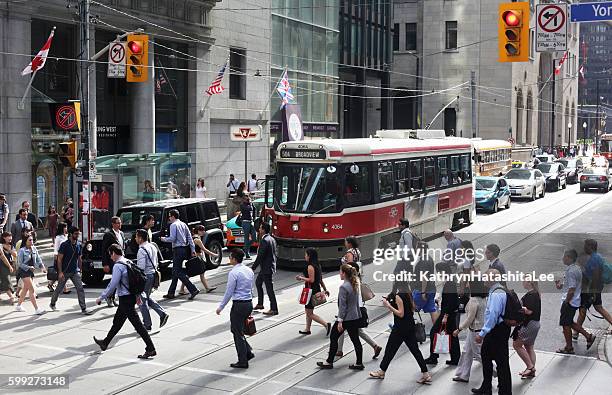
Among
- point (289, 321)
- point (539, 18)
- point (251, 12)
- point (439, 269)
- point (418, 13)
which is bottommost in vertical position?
point (289, 321)

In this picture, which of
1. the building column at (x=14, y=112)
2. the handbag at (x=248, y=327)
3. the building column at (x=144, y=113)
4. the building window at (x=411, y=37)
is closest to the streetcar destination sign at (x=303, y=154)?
the handbag at (x=248, y=327)

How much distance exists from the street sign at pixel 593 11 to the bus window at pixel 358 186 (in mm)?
6345

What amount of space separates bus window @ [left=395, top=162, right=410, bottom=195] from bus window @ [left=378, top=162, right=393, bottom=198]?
0.43 m

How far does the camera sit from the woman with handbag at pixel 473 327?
11.1 meters

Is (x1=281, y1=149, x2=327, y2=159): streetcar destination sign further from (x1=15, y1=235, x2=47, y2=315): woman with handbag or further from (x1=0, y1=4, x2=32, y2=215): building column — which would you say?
(x1=0, y1=4, x2=32, y2=215): building column

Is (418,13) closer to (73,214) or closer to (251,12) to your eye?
(251,12)

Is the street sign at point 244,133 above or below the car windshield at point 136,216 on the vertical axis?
above

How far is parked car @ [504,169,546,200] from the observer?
41406mm

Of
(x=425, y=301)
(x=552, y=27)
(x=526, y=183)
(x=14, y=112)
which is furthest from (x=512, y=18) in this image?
(x=526, y=183)

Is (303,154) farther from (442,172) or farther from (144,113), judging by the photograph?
(144,113)

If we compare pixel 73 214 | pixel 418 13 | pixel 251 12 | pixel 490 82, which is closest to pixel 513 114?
pixel 490 82

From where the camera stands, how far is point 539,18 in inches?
652

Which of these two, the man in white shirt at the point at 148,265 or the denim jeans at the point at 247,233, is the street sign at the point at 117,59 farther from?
the man in white shirt at the point at 148,265

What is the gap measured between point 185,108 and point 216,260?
1309cm
